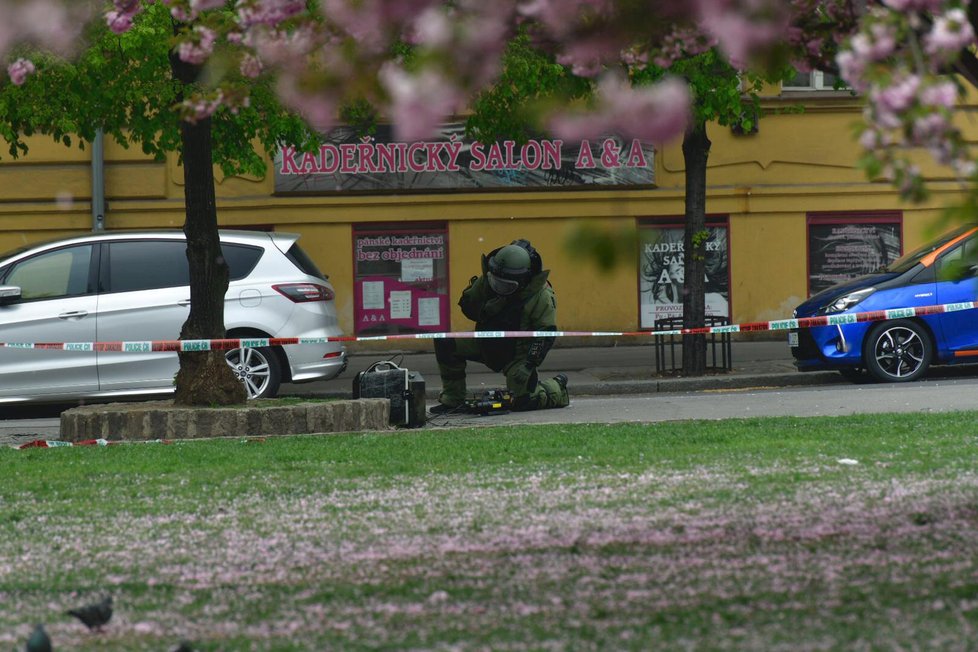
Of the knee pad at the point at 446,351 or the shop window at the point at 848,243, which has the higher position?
the shop window at the point at 848,243

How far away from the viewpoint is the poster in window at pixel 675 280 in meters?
21.4

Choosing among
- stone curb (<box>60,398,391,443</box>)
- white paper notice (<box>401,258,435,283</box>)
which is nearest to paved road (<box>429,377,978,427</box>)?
stone curb (<box>60,398,391,443</box>)

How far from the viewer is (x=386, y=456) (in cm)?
915

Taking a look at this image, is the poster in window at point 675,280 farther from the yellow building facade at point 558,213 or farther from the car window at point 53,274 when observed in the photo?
the car window at point 53,274

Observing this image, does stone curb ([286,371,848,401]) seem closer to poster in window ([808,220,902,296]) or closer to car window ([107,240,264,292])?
car window ([107,240,264,292])

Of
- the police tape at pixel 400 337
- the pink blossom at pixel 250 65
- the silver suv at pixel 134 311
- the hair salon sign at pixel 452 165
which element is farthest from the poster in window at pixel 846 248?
the pink blossom at pixel 250 65

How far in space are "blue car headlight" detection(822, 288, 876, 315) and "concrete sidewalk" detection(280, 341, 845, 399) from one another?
135 centimetres

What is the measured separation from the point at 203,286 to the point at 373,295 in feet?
31.7

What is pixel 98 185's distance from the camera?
20625mm

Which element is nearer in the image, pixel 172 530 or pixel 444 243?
pixel 172 530

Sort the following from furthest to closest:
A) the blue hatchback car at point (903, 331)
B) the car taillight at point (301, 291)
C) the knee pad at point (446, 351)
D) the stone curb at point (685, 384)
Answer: the stone curb at point (685, 384)
the blue hatchback car at point (903, 331)
the car taillight at point (301, 291)
the knee pad at point (446, 351)

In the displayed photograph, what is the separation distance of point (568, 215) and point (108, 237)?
835 centimetres

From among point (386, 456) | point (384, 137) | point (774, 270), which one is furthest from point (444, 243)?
point (386, 456)

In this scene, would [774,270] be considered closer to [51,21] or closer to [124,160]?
[124,160]
